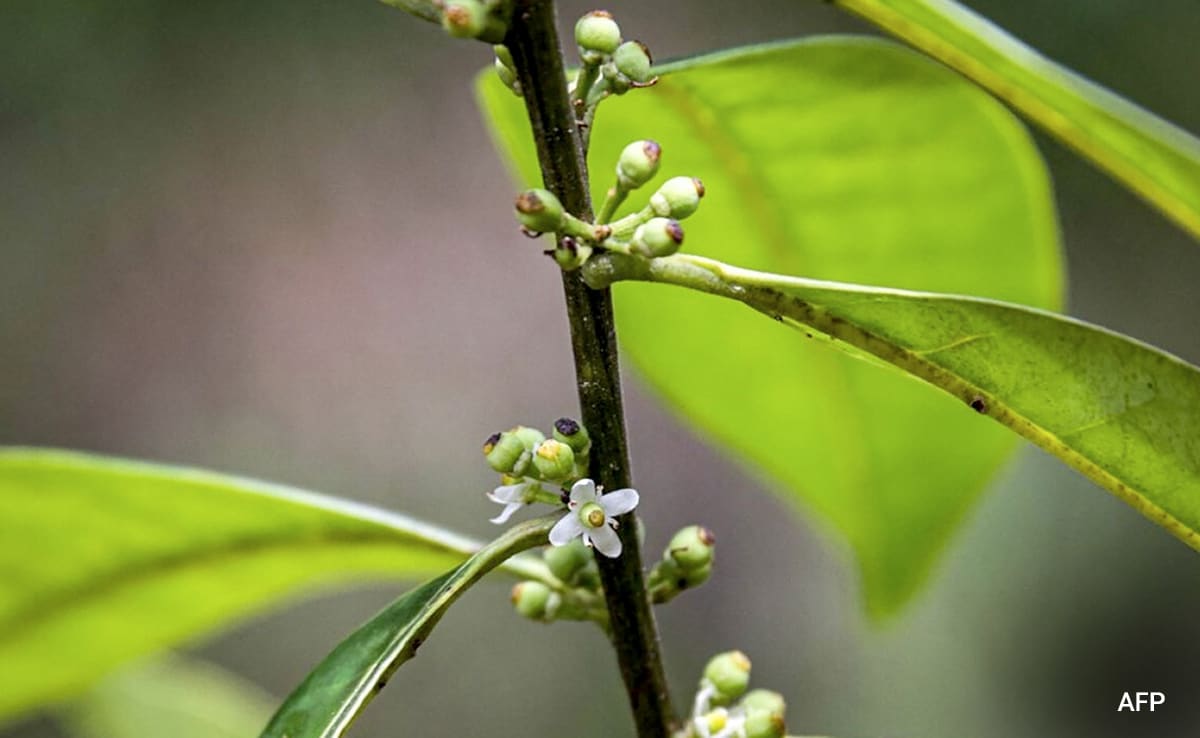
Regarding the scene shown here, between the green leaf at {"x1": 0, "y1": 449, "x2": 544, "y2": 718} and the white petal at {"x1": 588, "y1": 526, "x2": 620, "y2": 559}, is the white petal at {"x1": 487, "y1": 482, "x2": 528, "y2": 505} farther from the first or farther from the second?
the green leaf at {"x1": 0, "y1": 449, "x2": 544, "y2": 718}

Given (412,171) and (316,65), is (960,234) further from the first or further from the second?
(316,65)

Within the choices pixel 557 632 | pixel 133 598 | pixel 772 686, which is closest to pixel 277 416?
pixel 557 632

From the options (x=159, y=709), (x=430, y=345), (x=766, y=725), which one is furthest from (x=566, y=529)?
(x=430, y=345)

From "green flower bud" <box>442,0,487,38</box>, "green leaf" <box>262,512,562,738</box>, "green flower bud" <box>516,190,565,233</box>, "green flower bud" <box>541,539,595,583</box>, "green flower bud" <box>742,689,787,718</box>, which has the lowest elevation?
"green flower bud" <box>742,689,787,718</box>

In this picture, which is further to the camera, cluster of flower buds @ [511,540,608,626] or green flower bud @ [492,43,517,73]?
cluster of flower buds @ [511,540,608,626]

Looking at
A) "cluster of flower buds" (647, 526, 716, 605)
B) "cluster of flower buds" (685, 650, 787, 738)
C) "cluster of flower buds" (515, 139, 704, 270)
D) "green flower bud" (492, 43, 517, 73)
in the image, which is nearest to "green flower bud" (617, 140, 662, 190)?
"cluster of flower buds" (515, 139, 704, 270)

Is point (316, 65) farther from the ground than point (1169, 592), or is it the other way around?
point (316, 65)
